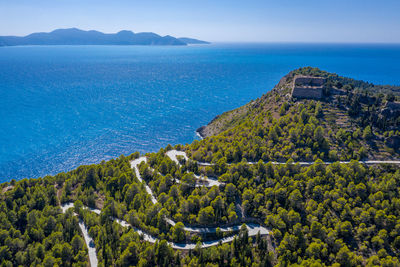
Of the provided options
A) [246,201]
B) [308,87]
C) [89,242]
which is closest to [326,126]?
[308,87]

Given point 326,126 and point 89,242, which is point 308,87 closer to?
point 326,126

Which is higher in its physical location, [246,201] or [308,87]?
[308,87]

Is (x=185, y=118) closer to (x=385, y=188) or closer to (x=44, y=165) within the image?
(x=44, y=165)

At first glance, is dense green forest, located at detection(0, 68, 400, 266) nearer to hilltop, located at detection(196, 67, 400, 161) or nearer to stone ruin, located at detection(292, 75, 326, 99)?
hilltop, located at detection(196, 67, 400, 161)

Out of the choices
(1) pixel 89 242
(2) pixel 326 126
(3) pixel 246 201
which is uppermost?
(2) pixel 326 126

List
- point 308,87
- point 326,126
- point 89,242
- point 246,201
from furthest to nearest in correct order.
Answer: point 308,87 < point 326,126 < point 246,201 < point 89,242

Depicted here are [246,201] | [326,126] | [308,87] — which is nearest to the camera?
[246,201]

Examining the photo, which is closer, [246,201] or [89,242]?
[89,242]

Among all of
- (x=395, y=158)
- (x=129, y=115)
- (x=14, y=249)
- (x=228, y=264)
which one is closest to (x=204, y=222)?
(x=228, y=264)
